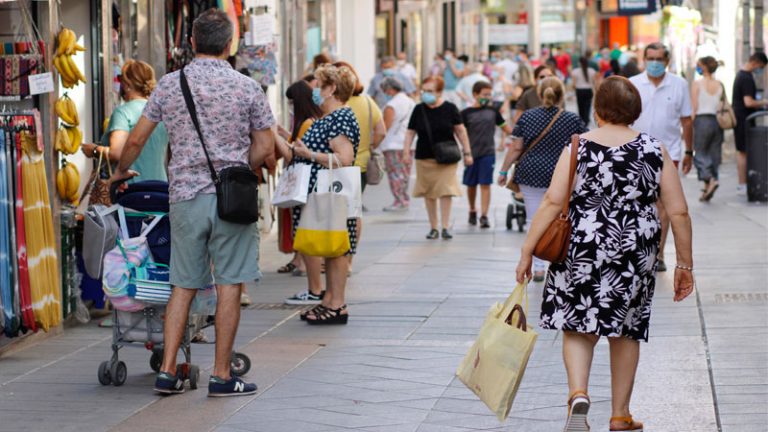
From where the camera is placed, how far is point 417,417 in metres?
7.00

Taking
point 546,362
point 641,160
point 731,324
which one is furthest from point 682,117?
point 641,160

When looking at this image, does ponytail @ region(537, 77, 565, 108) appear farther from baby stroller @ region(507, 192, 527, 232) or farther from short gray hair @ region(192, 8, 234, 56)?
short gray hair @ region(192, 8, 234, 56)

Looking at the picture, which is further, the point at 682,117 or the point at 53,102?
the point at 682,117

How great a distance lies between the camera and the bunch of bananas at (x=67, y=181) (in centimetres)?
959

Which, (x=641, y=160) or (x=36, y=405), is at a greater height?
(x=641, y=160)

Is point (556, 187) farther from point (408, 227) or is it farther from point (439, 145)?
point (408, 227)

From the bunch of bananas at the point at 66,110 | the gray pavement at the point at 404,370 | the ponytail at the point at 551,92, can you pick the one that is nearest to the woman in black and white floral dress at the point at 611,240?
the gray pavement at the point at 404,370

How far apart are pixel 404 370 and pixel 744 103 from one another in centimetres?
1274

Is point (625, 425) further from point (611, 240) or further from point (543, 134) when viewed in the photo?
point (543, 134)

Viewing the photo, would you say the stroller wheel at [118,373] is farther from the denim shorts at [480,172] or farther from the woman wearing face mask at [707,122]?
the woman wearing face mask at [707,122]

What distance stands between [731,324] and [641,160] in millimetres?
3462

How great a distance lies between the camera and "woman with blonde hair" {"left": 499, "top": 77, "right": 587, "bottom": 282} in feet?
38.3

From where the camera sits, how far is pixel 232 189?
7297mm

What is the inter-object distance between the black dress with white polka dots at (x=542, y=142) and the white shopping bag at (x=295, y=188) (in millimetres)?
2515
